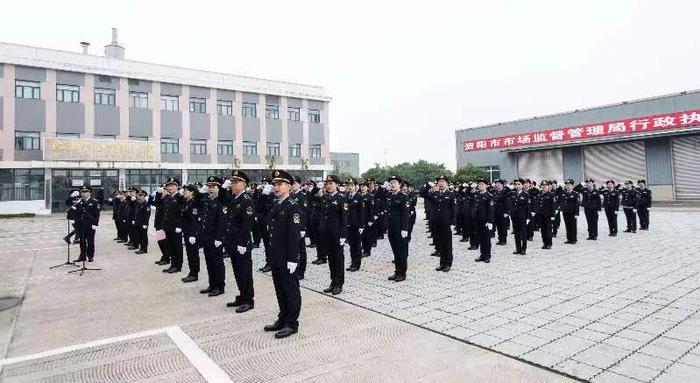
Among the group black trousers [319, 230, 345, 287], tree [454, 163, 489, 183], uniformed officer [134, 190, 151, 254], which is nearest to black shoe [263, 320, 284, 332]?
black trousers [319, 230, 345, 287]

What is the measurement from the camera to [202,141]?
37375 mm

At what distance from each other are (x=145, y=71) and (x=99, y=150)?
7.66 metres

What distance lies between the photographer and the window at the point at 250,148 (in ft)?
129

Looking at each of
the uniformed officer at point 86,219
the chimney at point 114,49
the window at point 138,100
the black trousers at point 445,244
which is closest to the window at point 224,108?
the window at point 138,100

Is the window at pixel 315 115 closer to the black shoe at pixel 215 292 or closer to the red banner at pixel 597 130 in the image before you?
the red banner at pixel 597 130

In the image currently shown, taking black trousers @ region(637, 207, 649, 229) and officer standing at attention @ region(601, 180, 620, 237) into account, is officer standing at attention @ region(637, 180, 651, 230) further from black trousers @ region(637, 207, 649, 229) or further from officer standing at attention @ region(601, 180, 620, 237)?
officer standing at attention @ region(601, 180, 620, 237)

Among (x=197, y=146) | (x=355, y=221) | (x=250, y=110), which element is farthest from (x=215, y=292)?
(x=250, y=110)

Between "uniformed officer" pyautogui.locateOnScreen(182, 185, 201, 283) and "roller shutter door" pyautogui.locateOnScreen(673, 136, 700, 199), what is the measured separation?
28.5m

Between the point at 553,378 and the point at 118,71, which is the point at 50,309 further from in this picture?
the point at 118,71

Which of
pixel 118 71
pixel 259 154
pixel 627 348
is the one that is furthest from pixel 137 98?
pixel 627 348

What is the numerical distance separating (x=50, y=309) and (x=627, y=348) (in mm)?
7500

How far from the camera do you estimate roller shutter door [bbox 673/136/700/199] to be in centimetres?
2453

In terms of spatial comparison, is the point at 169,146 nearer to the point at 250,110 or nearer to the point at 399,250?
the point at 250,110

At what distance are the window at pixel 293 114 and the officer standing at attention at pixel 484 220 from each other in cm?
3441
